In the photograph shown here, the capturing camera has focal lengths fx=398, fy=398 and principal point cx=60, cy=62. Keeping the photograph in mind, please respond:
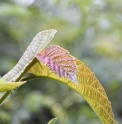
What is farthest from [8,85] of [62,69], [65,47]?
[65,47]

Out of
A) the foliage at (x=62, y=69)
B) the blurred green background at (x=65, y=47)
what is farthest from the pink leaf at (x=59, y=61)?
the blurred green background at (x=65, y=47)

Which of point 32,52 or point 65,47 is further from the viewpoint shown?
point 65,47

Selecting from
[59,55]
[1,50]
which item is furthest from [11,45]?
[59,55]

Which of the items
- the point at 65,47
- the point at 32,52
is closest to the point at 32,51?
the point at 32,52

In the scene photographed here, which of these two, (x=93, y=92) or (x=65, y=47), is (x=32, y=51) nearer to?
(x=93, y=92)

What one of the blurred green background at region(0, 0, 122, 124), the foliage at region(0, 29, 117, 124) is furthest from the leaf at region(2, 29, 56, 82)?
the blurred green background at region(0, 0, 122, 124)

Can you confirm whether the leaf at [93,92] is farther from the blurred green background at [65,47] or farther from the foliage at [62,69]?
the blurred green background at [65,47]

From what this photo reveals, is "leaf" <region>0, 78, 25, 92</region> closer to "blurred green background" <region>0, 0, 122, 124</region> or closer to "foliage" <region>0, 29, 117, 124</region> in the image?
"foliage" <region>0, 29, 117, 124</region>
